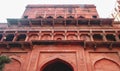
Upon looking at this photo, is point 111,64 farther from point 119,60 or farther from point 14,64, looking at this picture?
point 14,64

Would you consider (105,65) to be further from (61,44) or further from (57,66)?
(61,44)

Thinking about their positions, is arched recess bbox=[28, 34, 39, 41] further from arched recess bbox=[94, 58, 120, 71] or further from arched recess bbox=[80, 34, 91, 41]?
arched recess bbox=[94, 58, 120, 71]

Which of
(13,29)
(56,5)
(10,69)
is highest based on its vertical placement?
(56,5)

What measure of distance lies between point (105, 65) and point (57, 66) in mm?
3679

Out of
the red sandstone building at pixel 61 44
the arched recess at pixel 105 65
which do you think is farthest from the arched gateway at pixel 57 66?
the arched recess at pixel 105 65

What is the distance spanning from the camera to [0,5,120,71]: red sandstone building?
14.0 meters

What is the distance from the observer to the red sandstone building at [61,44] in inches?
552

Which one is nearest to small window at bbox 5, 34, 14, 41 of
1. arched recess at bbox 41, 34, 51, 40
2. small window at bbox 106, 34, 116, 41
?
arched recess at bbox 41, 34, 51, 40

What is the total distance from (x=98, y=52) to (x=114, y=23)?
4688 mm

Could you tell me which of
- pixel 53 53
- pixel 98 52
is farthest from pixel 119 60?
pixel 53 53

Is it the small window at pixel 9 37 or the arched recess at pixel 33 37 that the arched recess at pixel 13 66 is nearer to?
the arched recess at pixel 33 37

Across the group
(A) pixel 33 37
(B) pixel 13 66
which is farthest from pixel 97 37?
(B) pixel 13 66

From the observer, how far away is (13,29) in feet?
57.0

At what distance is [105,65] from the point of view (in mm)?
13945
